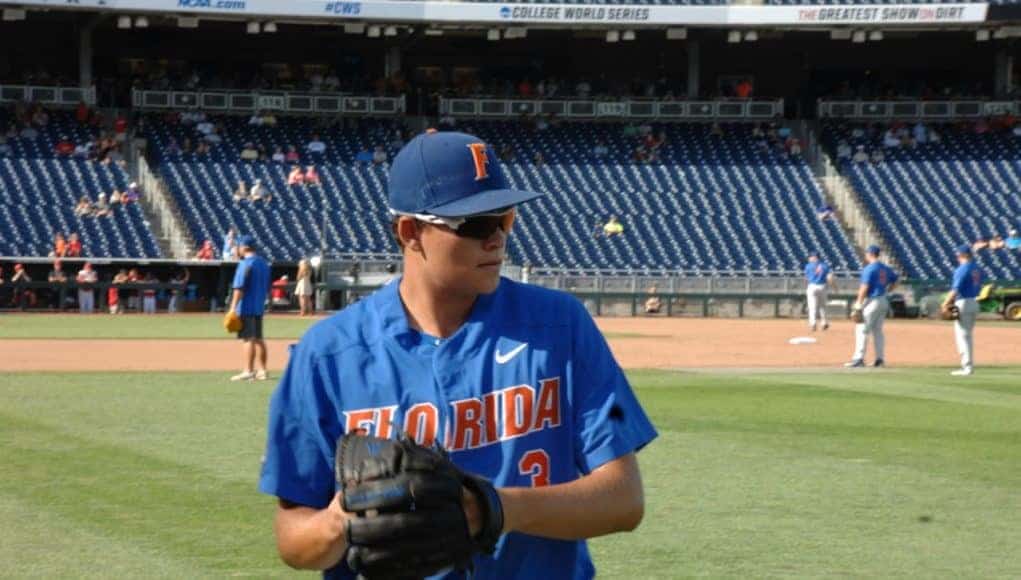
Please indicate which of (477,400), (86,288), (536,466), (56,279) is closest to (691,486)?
(536,466)

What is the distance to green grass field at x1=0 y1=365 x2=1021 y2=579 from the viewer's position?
9.62 meters

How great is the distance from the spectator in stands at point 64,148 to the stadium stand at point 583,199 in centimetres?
263

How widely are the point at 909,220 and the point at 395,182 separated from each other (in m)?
47.7

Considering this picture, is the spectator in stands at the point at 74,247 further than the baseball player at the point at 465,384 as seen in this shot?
Yes

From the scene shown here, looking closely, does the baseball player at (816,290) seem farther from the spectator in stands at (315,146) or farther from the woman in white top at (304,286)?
the spectator in stands at (315,146)

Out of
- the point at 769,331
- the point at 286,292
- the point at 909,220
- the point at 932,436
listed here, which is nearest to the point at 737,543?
the point at 932,436

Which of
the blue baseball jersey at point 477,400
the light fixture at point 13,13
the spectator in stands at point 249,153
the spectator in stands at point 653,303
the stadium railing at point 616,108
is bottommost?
the spectator in stands at point 653,303

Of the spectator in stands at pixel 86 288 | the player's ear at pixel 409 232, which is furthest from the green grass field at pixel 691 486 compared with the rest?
the spectator in stands at pixel 86 288

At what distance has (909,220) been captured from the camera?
1971 inches

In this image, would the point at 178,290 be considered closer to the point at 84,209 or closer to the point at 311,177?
the point at 84,209

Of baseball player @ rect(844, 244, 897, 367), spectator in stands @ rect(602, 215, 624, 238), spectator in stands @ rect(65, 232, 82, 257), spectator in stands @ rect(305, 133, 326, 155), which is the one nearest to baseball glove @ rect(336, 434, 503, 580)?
baseball player @ rect(844, 244, 897, 367)

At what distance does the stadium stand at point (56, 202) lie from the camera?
140 feet

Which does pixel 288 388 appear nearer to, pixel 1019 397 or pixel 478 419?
pixel 478 419

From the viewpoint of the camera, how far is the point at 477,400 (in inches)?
150
